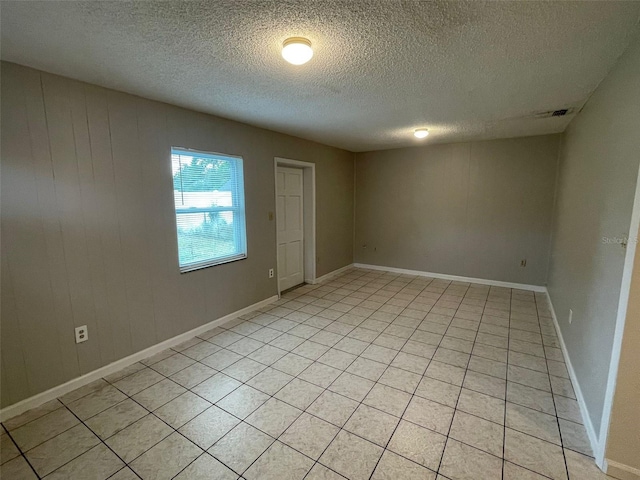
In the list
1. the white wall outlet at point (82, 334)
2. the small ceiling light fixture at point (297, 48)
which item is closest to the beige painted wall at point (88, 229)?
the white wall outlet at point (82, 334)

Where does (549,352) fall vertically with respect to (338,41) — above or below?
below

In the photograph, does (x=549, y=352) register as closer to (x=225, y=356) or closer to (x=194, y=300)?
(x=225, y=356)

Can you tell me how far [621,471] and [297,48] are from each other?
283 centimetres

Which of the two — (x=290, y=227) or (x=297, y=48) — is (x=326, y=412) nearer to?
(x=297, y=48)

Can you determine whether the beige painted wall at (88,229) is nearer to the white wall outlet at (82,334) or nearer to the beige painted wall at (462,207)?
the white wall outlet at (82,334)

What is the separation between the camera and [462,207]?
16.0ft

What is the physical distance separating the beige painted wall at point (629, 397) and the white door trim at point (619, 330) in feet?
0.05

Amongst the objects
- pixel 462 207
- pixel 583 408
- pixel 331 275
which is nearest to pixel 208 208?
pixel 331 275

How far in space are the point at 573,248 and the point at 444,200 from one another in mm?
2496

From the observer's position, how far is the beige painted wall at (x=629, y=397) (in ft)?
4.53

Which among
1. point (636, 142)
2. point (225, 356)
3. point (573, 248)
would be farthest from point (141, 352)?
point (573, 248)

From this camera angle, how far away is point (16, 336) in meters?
1.95

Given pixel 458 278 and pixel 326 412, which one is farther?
pixel 458 278

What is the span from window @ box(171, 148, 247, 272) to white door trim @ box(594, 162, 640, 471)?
10.7 ft
